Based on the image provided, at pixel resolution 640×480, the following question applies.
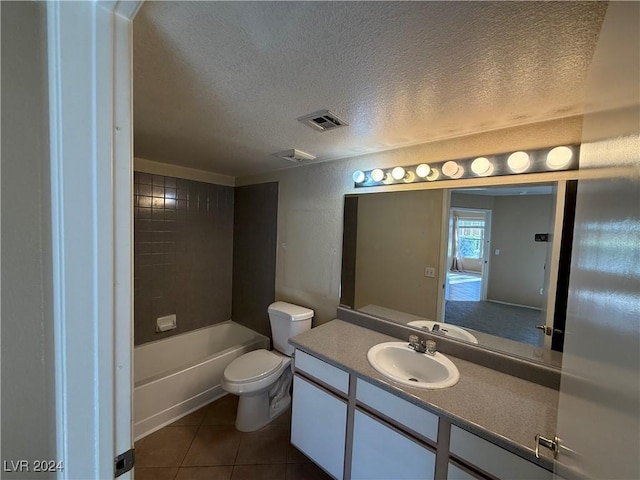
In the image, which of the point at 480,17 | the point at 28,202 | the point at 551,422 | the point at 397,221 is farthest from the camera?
the point at 397,221

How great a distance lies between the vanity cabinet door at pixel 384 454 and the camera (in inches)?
43.8

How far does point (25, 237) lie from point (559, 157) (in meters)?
1.95

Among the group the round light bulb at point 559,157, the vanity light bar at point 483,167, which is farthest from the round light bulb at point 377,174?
the round light bulb at point 559,157

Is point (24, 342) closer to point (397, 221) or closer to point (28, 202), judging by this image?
point (28, 202)

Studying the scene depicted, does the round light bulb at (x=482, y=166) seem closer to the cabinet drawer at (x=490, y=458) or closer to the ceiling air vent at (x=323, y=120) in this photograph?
the ceiling air vent at (x=323, y=120)

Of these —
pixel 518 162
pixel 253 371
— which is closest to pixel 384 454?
pixel 253 371

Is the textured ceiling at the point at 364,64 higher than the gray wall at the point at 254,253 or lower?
higher

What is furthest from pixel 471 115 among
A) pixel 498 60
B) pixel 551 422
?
pixel 551 422

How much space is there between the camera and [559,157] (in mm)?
1199

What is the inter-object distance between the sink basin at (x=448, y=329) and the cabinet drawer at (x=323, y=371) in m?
0.61

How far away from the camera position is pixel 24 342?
0.52m

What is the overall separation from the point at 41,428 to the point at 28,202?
0.50 m

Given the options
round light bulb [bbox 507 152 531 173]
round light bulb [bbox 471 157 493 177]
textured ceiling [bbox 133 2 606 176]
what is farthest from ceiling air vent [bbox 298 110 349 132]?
round light bulb [bbox 507 152 531 173]

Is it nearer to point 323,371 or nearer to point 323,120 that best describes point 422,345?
point 323,371
